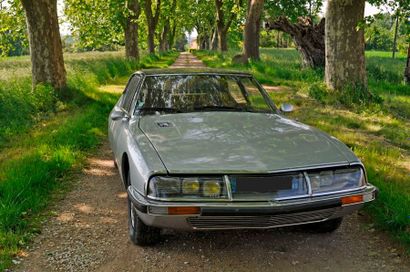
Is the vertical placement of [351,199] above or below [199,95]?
below

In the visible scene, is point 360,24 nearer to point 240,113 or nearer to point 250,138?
point 240,113

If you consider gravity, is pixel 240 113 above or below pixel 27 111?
above

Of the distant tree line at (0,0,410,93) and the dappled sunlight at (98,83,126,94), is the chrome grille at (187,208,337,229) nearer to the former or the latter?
the distant tree line at (0,0,410,93)

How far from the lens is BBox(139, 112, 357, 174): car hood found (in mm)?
3184

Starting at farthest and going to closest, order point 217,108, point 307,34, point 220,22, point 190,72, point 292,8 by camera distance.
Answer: point 220,22
point 292,8
point 307,34
point 190,72
point 217,108

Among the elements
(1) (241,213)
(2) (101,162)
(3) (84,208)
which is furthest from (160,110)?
(2) (101,162)

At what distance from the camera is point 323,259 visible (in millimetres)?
3539

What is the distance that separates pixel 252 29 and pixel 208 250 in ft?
57.3

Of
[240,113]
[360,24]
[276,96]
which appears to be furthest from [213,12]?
[240,113]

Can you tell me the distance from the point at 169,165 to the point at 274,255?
1.25 meters

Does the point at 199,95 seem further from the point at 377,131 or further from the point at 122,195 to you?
the point at 377,131

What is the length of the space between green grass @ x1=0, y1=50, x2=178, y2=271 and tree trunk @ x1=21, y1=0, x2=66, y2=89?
0.56m

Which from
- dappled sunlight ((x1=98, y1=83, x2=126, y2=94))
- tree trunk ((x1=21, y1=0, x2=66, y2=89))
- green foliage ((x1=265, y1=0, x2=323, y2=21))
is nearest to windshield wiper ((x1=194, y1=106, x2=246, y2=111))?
tree trunk ((x1=21, y1=0, x2=66, y2=89))

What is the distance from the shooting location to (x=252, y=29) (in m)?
19.9
